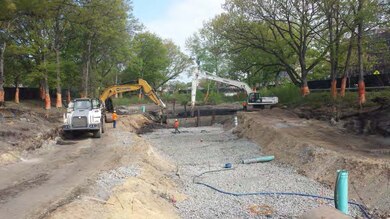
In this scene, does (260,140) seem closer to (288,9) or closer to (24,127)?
(24,127)

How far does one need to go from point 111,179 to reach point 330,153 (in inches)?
342

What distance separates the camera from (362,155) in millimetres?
16172

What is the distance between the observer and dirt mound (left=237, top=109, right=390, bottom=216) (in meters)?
13.4

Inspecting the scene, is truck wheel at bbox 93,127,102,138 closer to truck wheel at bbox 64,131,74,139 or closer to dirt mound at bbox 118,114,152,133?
truck wheel at bbox 64,131,74,139

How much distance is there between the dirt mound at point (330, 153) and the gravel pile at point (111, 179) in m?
6.69

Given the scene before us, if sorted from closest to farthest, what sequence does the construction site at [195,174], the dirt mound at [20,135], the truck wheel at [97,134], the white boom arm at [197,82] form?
the construction site at [195,174], the dirt mound at [20,135], the truck wheel at [97,134], the white boom arm at [197,82]

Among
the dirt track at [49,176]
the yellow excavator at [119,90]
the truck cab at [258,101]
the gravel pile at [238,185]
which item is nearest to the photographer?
the dirt track at [49,176]

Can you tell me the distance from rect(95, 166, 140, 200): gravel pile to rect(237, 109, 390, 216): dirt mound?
6694 mm

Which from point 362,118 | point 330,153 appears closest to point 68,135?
point 330,153

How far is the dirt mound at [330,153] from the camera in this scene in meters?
13.4

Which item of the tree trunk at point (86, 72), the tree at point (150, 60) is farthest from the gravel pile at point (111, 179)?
the tree at point (150, 60)

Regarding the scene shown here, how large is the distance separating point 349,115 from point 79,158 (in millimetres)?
17464

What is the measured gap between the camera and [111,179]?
12570 mm

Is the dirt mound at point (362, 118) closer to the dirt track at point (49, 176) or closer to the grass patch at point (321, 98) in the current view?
the grass patch at point (321, 98)
